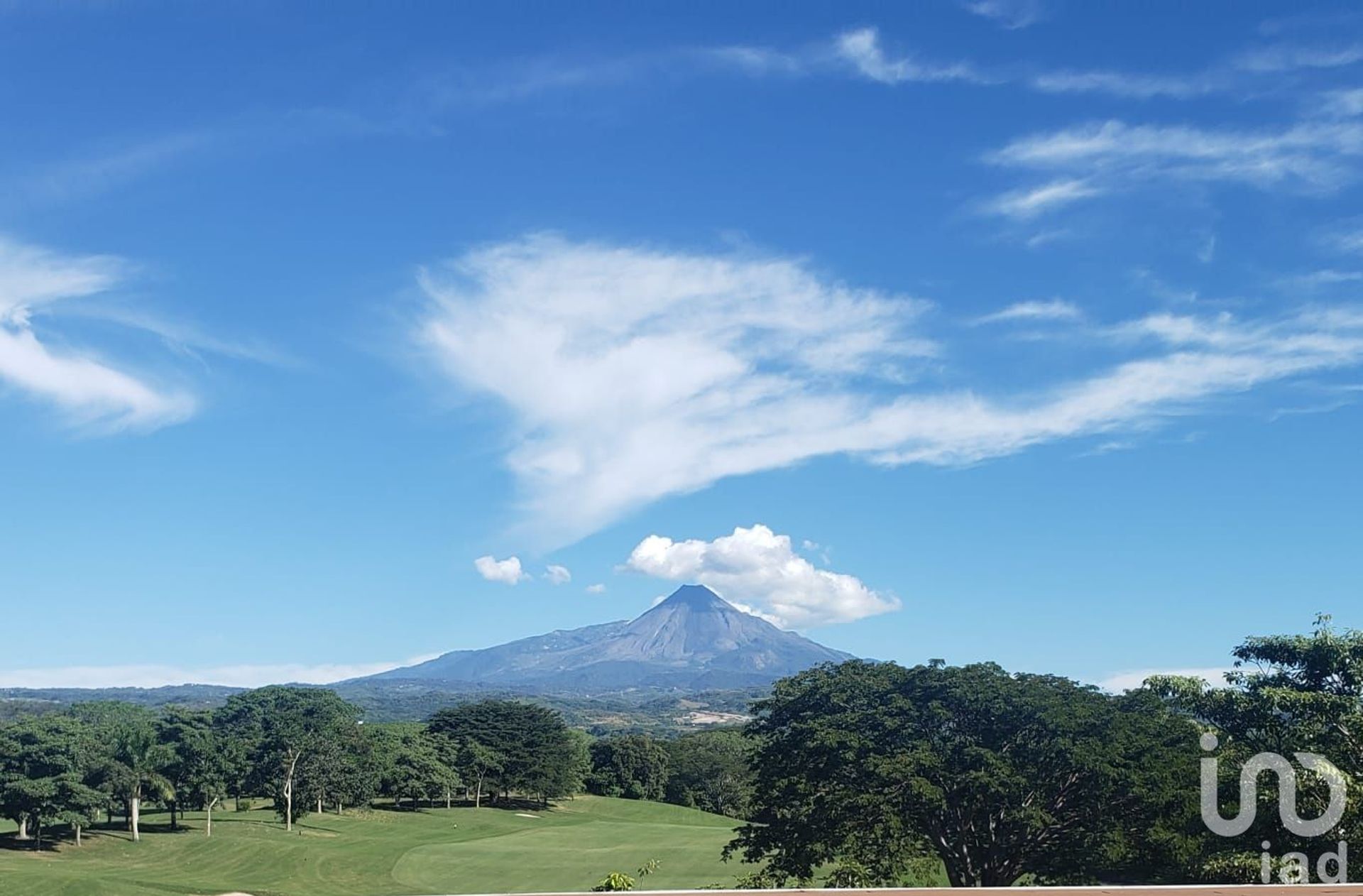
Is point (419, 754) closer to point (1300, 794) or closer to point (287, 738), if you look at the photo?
point (287, 738)

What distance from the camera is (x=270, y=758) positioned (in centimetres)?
5325

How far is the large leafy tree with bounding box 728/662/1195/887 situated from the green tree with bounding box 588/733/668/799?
49707mm

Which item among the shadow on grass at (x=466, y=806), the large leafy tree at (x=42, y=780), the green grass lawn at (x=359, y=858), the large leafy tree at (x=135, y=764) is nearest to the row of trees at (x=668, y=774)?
the shadow on grass at (x=466, y=806)

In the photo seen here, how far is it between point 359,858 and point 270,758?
12.9m

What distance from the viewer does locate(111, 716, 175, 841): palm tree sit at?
148ft

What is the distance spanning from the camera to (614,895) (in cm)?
698

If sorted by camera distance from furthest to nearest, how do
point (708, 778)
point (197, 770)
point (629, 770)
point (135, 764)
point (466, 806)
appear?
1. point (629, 770)
2. point (708, 778)
3. point (466, 806)
4. point (197, 770)
5. point (135, 764)

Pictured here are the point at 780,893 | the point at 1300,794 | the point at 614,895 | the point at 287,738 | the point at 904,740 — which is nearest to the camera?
the point at 780,893

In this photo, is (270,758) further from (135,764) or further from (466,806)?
(466,806)

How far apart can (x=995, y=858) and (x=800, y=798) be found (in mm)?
3939

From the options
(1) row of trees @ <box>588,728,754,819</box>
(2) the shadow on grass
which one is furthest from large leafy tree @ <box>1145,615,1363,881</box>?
(1) row of trees @ <box>588,728,754,819</box>

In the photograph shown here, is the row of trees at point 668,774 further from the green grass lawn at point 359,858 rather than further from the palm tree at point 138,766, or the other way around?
the palm tree at point 138,766

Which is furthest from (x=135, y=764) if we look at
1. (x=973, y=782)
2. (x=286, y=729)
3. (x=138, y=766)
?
(x=973, y=782)

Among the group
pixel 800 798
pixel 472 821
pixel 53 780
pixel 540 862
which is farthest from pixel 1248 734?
pixel 472 821
